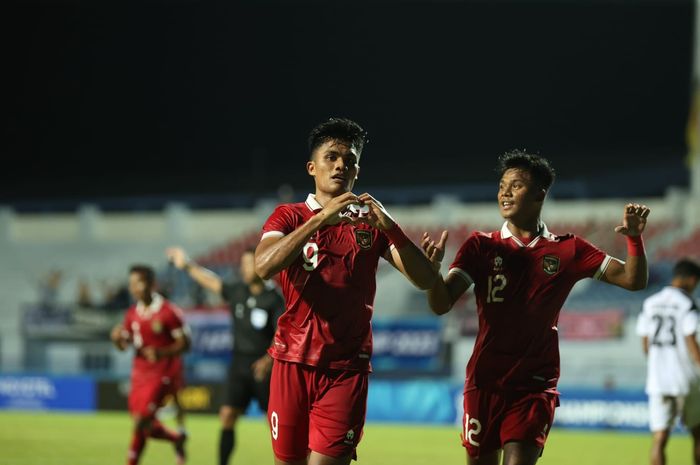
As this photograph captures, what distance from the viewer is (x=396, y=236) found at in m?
5.52

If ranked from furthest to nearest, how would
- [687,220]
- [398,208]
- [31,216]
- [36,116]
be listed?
[36,116] → [31,216] → [398,208] → [687,220]

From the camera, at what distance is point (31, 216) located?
40.6 metres

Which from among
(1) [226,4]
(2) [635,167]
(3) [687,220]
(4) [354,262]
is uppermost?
(1) [226,4]

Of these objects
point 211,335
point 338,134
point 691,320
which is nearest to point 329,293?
point 338,134

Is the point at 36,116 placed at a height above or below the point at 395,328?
above

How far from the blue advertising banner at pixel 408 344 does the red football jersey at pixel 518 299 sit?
18470 millimetres

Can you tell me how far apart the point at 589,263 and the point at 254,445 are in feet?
33.5

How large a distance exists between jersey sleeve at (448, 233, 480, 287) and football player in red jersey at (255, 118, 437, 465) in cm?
47

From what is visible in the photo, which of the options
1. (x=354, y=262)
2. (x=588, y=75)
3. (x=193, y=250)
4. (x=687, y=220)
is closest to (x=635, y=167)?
(x=588, y=75)

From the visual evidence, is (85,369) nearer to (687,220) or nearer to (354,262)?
(687,220)

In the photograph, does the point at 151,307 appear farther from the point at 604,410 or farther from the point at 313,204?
the point at 604,410

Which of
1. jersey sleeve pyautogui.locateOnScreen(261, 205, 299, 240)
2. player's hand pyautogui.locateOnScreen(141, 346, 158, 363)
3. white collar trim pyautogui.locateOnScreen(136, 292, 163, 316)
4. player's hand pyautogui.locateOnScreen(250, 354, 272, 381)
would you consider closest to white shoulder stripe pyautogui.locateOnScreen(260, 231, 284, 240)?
jersey sleeve pyautogui.locateOnScreen(261, 205, 299, 240)

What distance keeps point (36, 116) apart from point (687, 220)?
26.0 metres

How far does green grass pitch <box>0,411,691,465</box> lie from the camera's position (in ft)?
44.8
